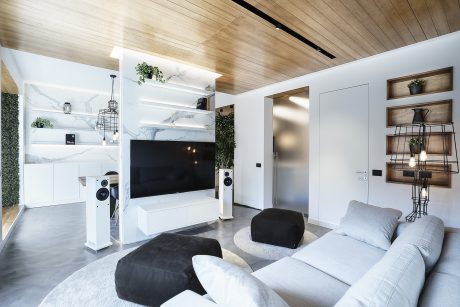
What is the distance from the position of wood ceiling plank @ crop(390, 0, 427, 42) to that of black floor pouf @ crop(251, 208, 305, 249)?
2.74 m

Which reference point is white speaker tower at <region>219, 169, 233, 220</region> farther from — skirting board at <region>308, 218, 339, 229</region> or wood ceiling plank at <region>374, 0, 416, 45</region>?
wood ceiling plank at <region>374, 0, 416, 45</region>

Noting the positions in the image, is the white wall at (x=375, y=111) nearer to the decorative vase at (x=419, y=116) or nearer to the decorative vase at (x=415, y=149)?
the decorative vase at (x=419, y=116)

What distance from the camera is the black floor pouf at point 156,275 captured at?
6.27 feet

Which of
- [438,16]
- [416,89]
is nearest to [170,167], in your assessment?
[416,89]

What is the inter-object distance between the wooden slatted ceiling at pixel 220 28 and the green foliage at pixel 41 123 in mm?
2466

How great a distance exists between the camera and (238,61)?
12.9 ft

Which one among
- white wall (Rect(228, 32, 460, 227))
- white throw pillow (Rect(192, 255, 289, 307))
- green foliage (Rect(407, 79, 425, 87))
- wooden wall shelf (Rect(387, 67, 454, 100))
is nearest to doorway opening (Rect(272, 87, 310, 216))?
white wall (Rect(228, 32, 460, 227))

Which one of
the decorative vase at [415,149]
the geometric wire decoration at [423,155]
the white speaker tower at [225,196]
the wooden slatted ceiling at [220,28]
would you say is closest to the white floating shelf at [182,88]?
the wooden slatted ceiling at [220,28]

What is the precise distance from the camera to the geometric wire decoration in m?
3.04

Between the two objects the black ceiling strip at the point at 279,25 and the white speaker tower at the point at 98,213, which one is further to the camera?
the white speaker tower at the point at 98,213

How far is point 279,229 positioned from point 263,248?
341 mm

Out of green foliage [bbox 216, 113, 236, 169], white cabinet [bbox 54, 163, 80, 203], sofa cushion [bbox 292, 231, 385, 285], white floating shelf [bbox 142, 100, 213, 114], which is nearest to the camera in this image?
sofa cushion [bbox 292, 231, 385, 285]

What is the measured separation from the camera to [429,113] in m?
3.33

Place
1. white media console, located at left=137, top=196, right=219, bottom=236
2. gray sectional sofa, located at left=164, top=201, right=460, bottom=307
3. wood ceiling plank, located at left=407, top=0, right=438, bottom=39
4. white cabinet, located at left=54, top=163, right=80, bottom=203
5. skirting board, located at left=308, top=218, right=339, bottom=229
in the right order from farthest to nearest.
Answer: white cabinet, located at left=54, top=163, right=80, bottom=203, skirting board, located at left=308, top=218, right=339, bottom=229, white media console, located at left=137, top=196, right=219, bottom=236, wood ceiling plank, located at left=407, top=0, right=438, bottom=39, gray sectional sofa, located at left=164, top=201, right=460, bottom=307
